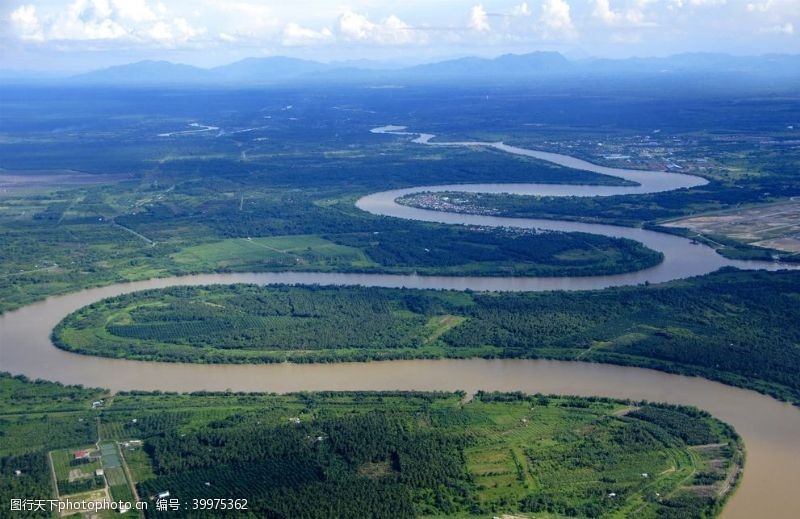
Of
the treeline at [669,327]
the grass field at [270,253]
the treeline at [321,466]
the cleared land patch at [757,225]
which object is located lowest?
the treeline at [321,466]

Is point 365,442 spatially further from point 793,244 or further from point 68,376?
point 793,244

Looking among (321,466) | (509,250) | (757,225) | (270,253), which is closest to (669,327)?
(509,250)

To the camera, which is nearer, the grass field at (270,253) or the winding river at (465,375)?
the winding river at (465,375)

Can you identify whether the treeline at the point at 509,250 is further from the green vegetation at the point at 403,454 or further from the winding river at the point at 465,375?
the green vegetation at the point at 403,454

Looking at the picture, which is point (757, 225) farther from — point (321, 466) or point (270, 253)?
point (321, 466)

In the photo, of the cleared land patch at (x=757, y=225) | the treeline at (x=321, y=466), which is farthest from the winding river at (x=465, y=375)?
the cleared land patch at (x=757, y=225)

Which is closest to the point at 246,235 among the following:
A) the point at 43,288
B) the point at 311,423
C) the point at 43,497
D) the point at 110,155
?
the point at 43,288

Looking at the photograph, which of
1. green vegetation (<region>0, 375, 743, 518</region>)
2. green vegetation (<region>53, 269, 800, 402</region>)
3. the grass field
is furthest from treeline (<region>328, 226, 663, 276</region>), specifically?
green vegetation (<region>0, 375, 743, 518</region>)
